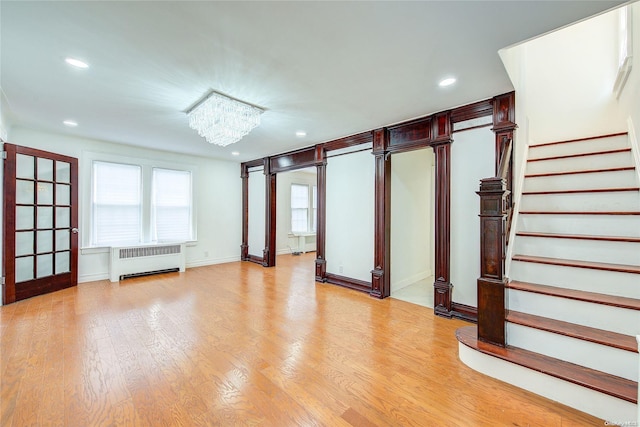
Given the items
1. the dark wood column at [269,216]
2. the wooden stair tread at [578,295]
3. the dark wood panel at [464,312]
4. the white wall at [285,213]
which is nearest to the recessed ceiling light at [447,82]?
the wooden stair tread at [578,295]

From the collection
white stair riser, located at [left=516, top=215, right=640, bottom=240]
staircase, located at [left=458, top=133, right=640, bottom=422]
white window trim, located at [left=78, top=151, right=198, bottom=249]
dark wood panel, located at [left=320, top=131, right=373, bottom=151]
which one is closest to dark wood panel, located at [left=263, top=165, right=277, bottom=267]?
white window trim, located at [left=78, top=151, right=198, bottom=249]

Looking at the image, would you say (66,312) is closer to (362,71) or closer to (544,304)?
(362,71)

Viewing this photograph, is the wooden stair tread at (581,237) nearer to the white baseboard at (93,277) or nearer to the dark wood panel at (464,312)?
the dark wood panel at (464,312)

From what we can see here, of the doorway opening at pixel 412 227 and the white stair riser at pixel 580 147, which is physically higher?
the white stair riser at pixel 580 147

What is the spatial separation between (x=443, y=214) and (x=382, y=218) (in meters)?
0.91

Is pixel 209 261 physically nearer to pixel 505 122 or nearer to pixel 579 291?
A: pixel 505 122

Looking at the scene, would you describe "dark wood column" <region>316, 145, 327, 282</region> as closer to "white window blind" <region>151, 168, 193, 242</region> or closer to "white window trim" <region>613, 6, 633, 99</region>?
"white window blind" <region>151, 168, 193, 242</region>

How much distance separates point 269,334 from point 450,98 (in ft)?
10.7

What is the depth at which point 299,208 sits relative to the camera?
877 centimetres

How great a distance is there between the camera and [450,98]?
303cm

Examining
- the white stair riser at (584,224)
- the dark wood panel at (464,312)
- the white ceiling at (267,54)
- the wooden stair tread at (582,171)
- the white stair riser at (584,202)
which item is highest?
the white ceiling at (267,54)

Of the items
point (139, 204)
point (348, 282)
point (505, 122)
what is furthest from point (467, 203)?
point (139, 204)

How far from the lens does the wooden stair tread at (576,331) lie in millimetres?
1724

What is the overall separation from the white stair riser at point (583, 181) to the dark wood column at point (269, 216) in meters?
4.67
